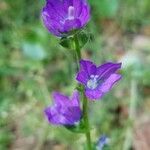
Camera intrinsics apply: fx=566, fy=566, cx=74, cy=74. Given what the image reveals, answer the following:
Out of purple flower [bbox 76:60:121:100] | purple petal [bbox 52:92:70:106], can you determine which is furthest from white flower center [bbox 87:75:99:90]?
purple petal [bbox 52:92:70:106]

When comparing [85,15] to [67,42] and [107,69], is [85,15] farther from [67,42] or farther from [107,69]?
[107,69]

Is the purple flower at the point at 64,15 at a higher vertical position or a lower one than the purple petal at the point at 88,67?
higher

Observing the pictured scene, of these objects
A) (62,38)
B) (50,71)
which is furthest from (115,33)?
(62,38)

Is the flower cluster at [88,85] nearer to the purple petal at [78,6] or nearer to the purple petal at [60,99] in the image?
the purple petal at [60,99]

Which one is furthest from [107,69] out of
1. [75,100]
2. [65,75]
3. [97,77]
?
[65,75]

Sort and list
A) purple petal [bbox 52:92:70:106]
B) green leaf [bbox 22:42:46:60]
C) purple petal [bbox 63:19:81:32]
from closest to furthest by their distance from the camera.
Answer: purple petal [bbox 63:19:81:32] → purple petal [bbox 52:92:70:106] → green leaf [bbox 22:42:46:60]

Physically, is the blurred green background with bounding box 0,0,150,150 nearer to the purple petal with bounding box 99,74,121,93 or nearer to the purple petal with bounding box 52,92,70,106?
the purple petal with bounding box 52,92,70,106

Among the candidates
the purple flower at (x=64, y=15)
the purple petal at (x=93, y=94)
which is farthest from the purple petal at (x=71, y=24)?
the purple petal at (x=93, y=94)
